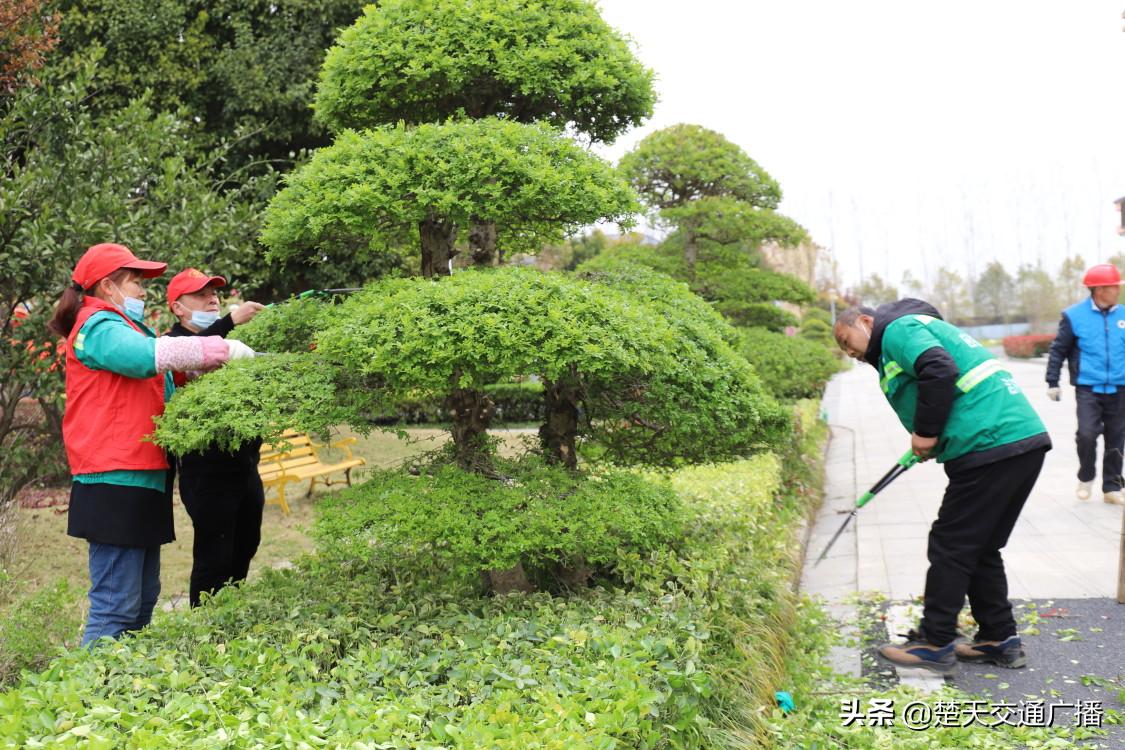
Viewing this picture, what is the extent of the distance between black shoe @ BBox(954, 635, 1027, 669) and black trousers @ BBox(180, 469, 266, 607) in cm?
322

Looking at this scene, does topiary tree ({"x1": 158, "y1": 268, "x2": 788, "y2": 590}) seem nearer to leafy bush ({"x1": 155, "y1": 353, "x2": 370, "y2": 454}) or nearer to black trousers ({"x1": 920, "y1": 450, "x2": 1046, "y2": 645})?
leafy bush ({"x1": 155, "y1": 353, "x2": 370, "y2": 454})

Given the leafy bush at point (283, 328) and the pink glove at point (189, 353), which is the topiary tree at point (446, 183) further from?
the pink glove at point (189, 353)

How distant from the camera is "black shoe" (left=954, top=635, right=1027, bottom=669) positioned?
3.80 metres

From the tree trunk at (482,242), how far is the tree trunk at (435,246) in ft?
0.35

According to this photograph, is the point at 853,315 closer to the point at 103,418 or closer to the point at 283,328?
the point at 283,328

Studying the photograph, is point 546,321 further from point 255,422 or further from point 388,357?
point 255,422

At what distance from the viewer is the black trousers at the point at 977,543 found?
362 cm

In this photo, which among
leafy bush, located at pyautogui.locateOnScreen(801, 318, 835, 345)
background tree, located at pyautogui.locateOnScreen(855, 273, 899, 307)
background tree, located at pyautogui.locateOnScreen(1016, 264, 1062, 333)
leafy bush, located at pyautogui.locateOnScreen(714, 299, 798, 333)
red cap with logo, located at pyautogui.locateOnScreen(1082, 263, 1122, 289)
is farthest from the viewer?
background tree, located at pyautogui.locateOnScreen(855, 273, 899, 307)

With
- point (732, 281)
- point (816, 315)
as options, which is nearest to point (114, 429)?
point (732, 281)

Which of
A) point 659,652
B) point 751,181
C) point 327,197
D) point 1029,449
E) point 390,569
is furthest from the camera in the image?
point 751,181

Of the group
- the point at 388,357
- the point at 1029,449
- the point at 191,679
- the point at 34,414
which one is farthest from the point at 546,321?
the point at 34,414

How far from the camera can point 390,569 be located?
3.97 meters

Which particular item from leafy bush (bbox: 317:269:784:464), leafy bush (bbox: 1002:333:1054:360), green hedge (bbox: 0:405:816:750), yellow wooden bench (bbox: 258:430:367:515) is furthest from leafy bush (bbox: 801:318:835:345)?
green hedge (bbox: 0:405:816:750)

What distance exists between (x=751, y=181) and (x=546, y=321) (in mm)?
6812
